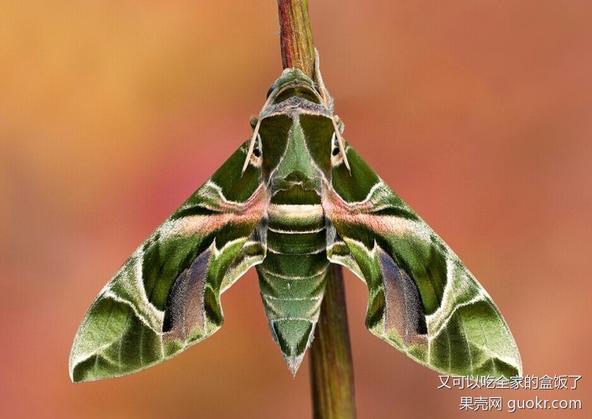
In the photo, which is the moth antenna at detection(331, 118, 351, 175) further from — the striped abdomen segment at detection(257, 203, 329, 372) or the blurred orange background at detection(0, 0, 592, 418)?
the blurred orange background at detection(0, 0, 592, 418)

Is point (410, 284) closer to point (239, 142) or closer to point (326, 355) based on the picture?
point (326, 355)

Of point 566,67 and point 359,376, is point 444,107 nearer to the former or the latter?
point 566,67

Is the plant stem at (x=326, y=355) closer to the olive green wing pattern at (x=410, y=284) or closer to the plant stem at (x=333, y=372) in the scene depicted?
the plant stem at (x=333, y=372)

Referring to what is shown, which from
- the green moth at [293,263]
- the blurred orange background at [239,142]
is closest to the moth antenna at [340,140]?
the green moth at [293,263]

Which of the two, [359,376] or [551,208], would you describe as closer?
[359,376]

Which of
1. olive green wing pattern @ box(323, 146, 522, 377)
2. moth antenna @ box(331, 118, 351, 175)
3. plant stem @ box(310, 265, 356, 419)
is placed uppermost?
moth antenna @ box(331, 118, 351, 175)

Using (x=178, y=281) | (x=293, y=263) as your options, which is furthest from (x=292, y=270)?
(x=178, y=281)

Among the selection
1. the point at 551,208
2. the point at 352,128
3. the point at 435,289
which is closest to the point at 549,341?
the point at 551,208

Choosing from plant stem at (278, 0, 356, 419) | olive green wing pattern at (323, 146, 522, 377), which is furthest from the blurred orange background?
plant stem at (278, 0, 356, 419)
